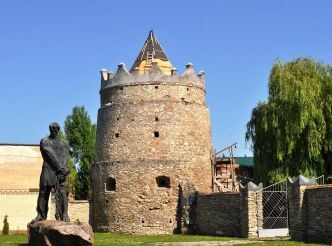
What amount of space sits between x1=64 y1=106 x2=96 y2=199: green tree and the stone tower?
11.9m

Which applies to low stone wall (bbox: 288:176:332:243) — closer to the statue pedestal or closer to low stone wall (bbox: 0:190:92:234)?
the statue pedestal

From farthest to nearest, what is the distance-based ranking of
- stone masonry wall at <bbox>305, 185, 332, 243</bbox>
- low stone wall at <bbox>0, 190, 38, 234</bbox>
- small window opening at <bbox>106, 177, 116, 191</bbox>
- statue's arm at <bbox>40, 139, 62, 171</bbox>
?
1. low stone wall at <bbox>0, 190, 38, 234</bbox>
2. small window opening at <bbox>106, 177, 116, 191</bbox>
3. stone masonry wall at <bbox>305, 185, 332, 243</bbox>
4. statue's arm at <bbox>40, 139, 62, 171</bbox>

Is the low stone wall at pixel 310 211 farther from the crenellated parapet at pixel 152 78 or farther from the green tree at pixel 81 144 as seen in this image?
the green tree at pixel 81 144

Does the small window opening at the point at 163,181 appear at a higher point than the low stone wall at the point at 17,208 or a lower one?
higher

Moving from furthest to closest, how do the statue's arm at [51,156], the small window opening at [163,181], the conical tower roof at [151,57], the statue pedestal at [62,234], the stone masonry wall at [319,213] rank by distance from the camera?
the conical tower roof at [151,57], the small window opening at [163,181], the stone masonry wall at [319,213], the statue's arm at [51,156], the statue pedestal at [62,234]

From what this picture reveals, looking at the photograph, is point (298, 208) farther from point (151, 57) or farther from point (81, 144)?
point (81, 144)

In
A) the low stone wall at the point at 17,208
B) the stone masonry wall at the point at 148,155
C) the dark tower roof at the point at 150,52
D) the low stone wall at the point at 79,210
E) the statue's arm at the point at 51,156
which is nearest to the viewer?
the statue's arm at the point at 51,156

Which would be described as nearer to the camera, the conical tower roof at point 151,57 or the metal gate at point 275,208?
the metal gate at point 275,208

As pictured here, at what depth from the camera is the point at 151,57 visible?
1319 inches

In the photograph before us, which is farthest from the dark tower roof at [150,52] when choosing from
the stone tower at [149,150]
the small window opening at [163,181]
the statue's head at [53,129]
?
the statue's head at [53,129]

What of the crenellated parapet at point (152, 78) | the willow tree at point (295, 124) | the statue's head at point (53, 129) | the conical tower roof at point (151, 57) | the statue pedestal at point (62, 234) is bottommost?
the statue pedestal at point (62, 234)

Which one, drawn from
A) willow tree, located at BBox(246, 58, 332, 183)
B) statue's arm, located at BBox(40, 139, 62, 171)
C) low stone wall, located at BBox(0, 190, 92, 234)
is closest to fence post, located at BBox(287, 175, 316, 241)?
willow tree, located at BBox(246, 58, 332, 183)

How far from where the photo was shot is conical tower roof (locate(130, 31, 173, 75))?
3291 centimetres

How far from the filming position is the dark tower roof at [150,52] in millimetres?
33562
